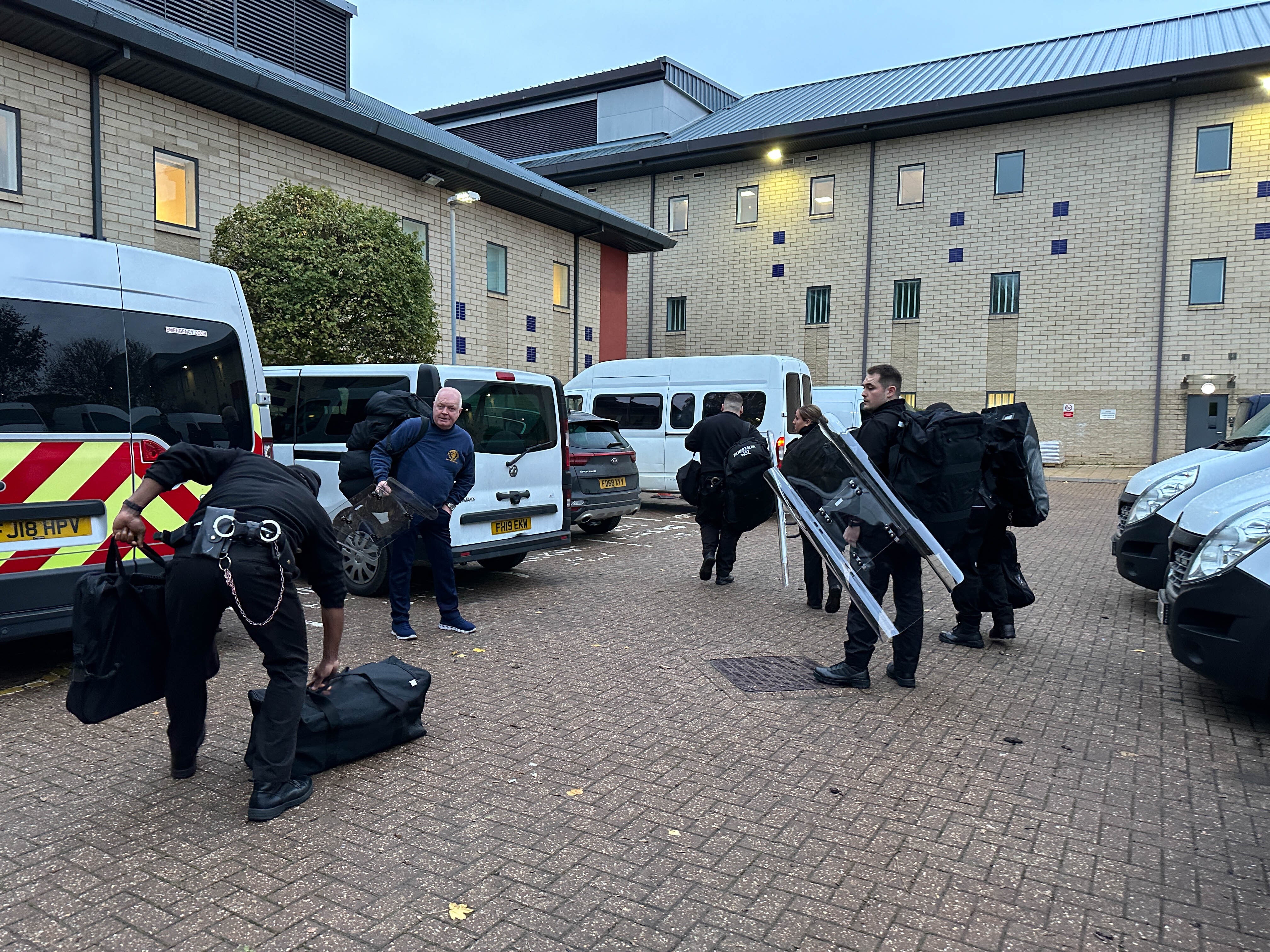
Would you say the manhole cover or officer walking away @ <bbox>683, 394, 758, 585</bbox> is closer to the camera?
the manhole cover

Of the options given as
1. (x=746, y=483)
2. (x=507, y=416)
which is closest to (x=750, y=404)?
(x=746, y=483)

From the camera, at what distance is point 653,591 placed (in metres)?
8.02

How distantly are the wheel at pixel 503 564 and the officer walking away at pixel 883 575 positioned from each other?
4.35 metres

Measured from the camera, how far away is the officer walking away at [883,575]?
199 inches

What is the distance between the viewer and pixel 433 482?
6.15m

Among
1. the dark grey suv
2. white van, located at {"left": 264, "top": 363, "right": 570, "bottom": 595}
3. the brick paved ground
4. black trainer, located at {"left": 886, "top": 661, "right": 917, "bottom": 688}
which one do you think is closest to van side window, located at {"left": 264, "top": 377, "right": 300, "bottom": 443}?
white van, located at {"left": 264, "top": 363, "right": 570, "bottom": 595}

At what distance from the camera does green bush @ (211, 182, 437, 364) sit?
13.1 m

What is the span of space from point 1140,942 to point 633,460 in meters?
8.81

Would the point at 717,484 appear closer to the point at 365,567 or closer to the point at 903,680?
the point at 365,567

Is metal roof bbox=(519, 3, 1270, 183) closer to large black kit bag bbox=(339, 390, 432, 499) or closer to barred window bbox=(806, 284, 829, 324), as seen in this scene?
barred window bbox=(806, 284, 829, 324)

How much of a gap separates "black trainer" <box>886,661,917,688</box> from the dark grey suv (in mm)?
5359

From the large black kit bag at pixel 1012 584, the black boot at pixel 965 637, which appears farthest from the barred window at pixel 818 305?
the black boot at pixel 965 637

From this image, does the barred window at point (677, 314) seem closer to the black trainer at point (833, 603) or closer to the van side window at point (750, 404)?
the van side window at point (750, 404)

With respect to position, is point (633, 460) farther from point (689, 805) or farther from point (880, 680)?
point (689, 805)
